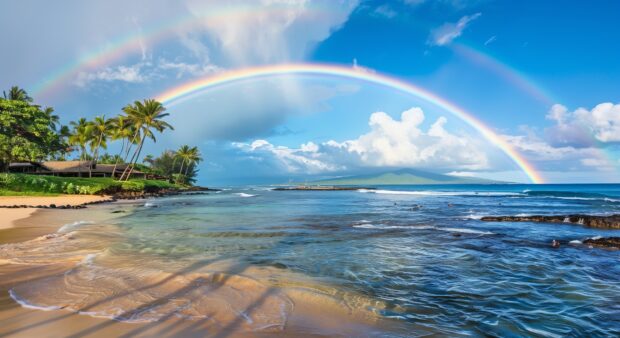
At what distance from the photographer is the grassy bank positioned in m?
38.9

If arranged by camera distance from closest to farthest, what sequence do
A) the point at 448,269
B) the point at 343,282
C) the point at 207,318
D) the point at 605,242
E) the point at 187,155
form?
the point at 207,318
the point at 343,282
the point at 448,269
the point at 605,242
the point at 187,155

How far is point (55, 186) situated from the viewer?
44.4 m

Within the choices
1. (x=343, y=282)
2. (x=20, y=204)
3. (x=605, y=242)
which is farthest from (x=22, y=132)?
(x=605, y=242)

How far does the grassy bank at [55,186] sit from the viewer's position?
38.9m

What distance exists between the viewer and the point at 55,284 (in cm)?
669

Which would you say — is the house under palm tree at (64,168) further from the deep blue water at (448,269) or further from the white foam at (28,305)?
the white foam at (28,305)

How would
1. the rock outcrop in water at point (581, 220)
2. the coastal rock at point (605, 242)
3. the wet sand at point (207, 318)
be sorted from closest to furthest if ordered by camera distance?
the wet sand at point (207, 318) < the coastal rock at point (605, 242) < the rock outcrop in water at point (581, 220)

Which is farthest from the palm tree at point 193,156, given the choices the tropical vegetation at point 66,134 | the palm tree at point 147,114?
the palm tree at point 147,114

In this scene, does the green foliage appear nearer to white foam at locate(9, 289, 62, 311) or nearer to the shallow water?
the shallow water

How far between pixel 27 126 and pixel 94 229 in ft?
126

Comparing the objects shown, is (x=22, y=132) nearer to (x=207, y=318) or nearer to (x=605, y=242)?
(x=207, y=318)

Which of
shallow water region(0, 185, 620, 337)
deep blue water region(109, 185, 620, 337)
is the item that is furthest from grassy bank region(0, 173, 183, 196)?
shallow water region(0, 185, 620, 337)

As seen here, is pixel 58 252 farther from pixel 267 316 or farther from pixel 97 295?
pixel 267 316

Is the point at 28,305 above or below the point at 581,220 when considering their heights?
above
